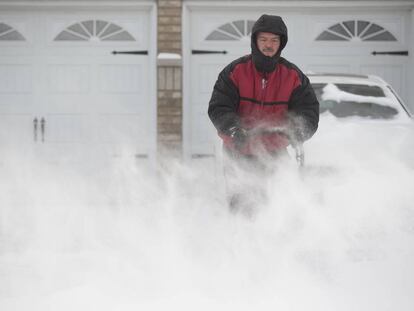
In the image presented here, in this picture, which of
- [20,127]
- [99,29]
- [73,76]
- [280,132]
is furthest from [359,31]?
[280,132]

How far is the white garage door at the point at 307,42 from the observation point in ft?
29.7

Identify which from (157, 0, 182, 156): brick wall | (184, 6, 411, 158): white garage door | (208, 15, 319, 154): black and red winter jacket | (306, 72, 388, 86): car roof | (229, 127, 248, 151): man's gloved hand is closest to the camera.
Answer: (229, 127, 248, 151): man's gloved hand

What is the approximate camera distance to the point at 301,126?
346 cm

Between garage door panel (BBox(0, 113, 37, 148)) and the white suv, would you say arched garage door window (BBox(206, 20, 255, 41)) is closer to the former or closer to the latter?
garage door panel (BBox(0, 113, 37, 148))

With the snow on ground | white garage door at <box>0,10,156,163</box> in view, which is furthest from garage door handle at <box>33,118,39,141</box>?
the snow on ground

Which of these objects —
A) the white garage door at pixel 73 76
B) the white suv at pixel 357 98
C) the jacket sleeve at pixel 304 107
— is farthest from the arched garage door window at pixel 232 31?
the jacket sleeve at pixel 304 107

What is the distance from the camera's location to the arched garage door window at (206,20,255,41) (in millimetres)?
9055

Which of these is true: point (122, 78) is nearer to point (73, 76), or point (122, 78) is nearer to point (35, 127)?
point (73, 76)

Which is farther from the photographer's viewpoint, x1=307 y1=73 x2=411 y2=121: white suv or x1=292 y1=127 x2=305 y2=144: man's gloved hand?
x1=307 y1=73 x2=411 y2=121: white suv

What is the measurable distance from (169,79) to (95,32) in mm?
1236

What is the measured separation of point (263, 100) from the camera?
3.54m

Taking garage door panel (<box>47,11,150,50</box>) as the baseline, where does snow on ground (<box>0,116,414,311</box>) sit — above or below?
below

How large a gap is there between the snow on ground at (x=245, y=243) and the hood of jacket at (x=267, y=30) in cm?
62

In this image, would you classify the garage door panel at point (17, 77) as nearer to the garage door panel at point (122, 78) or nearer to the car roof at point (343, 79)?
the garage door panel at point (122, 78)
